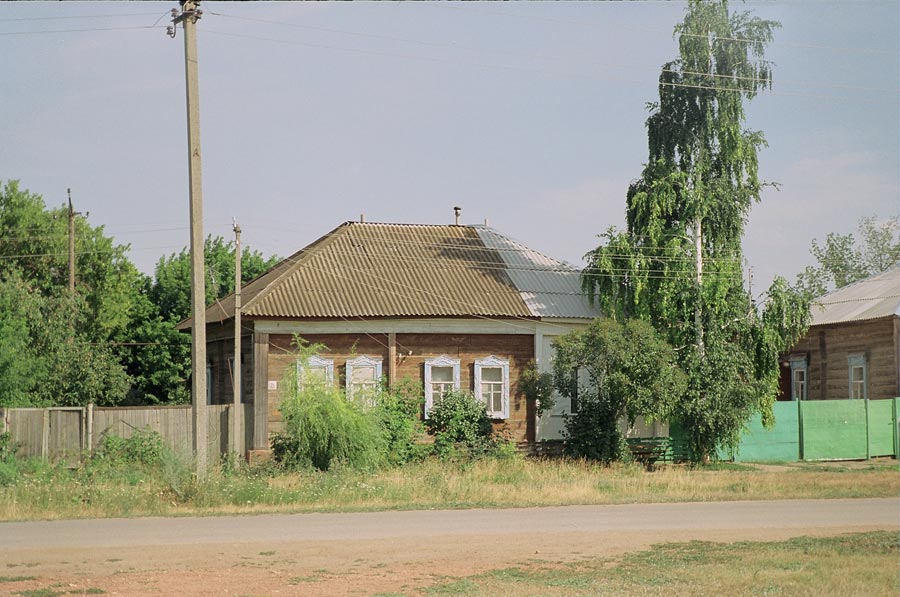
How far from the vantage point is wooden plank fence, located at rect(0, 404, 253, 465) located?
26.8m

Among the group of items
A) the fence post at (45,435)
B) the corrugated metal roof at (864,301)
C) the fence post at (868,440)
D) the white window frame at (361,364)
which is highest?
the corrugated metal roof at (864,301)

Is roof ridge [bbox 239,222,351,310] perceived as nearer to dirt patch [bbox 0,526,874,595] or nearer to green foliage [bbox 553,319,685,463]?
green foliage [bbox 553,319,685,463]

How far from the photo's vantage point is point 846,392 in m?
35.8

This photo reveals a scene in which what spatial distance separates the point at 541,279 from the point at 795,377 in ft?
41.9

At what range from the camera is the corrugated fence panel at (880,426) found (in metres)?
32.2

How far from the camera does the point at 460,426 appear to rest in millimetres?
28828

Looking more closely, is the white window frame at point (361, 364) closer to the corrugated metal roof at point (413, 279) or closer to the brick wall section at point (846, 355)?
the corrugated metal roof at point (413, 279)

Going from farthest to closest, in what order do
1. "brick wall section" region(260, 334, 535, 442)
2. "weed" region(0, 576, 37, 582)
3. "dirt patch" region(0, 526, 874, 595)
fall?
"brick wall section" region(260, 334, 535, 442) < "weed" region(0, 576, 37, 582) < "dirt patch" region(0, 526, 874, 595)

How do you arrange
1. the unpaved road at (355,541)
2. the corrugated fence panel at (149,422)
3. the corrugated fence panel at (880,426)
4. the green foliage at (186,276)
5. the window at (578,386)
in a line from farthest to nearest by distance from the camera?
the green foliage at (186,276)
the corrugated fence panel at (880,426)
the window at (578,386)
the corrugated fence panel at (149,422)
the unpaved road at (355,541)

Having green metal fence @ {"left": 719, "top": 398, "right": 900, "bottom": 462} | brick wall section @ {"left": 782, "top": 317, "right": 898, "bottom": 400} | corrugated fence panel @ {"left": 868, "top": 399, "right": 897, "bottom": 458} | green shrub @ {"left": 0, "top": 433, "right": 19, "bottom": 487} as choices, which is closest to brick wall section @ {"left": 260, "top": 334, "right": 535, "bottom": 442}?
green shrub @ {"left": 0, "top": 433, "right": 19, "bottom": 487}

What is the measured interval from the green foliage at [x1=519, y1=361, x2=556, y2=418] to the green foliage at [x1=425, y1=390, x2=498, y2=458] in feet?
4.70

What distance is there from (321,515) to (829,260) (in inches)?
2546

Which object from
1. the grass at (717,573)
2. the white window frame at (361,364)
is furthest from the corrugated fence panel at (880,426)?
the grass at (717,573)

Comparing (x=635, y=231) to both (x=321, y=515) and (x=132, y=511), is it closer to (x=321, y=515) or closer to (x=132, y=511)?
(x=321, y=515)
